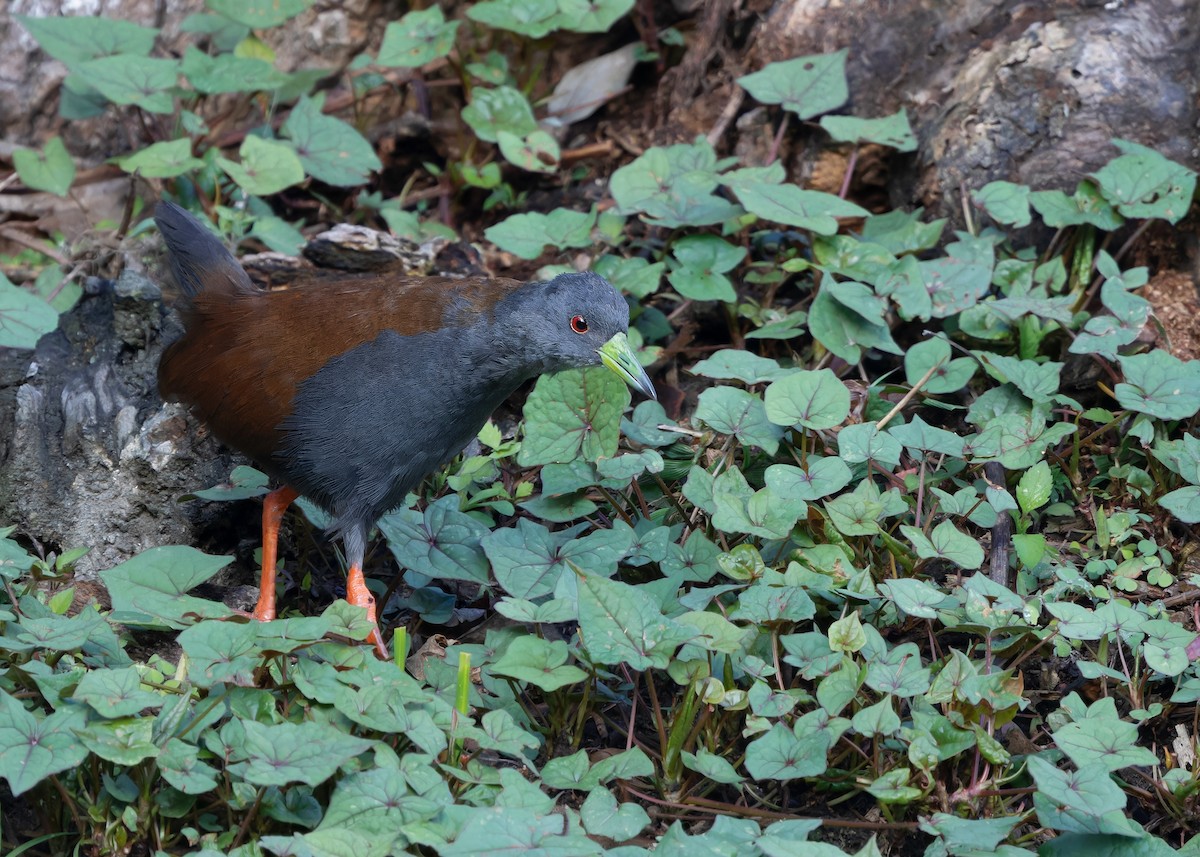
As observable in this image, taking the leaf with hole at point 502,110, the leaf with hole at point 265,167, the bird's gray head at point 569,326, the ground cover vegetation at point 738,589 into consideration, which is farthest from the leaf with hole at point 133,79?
the bird's gray head at point 569,326

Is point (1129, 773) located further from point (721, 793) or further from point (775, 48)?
point (775, 48)

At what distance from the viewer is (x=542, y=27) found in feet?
20.0

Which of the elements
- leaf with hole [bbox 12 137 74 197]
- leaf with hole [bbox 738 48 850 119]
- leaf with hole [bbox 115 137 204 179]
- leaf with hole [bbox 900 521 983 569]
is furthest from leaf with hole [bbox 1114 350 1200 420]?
leaf with hole [bbox 12 137 74 197]

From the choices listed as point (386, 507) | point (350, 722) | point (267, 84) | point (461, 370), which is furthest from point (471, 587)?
point (267, 84)

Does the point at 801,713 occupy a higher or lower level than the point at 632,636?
lower

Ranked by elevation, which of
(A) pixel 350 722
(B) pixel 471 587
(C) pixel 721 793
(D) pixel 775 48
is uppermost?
(D) pixel 775 48

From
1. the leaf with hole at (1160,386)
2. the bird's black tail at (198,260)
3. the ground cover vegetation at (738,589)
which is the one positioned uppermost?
the bird's black tail at (198,260)

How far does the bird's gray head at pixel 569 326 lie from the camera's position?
4168 millimetres

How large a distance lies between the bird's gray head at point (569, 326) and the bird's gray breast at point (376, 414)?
0.14 m

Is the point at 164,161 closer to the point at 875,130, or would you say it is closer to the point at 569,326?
the point at 569,326

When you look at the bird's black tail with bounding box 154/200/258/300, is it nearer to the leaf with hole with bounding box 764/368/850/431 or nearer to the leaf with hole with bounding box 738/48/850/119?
the leaf with hole with bounding box 764/368/850/431

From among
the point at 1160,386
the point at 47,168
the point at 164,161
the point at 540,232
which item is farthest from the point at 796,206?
the point at 47,168

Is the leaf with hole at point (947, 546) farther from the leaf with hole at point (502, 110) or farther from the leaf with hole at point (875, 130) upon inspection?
the leaf with hole at point (502, 110)

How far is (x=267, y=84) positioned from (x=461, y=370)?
261 centimetres
